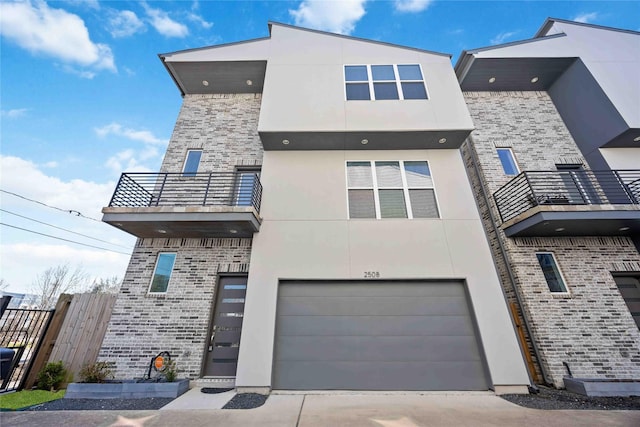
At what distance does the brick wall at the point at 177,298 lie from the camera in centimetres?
484

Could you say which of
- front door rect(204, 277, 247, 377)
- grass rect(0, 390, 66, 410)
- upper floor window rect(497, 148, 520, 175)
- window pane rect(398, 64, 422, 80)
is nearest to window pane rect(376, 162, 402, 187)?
window pane rect(398, 64, 422, 80)

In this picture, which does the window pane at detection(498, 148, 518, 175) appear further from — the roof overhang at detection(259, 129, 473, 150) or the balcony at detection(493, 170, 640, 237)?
the roof overhang at detection(259, 129, 473, 150)

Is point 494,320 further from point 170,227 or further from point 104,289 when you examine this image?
point 104,289

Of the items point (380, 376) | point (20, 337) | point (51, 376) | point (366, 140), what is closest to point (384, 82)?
point (366, 140)

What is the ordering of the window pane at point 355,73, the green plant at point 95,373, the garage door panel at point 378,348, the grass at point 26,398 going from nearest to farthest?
the grass at point 26,398 < the green plant at point 95,373 < the garage door panel at point 378,348 < the window pane at point 355,73

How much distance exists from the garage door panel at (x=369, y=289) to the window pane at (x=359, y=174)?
2.54 metres

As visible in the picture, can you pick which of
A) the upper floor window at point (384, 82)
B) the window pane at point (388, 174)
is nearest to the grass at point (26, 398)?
the window pane at point (388, 174)

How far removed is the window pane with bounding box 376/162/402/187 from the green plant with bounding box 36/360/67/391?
803cm

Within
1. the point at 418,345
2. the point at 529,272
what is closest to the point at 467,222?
the point at 529,272

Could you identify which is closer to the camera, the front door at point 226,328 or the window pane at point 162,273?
the front door at point 226,328

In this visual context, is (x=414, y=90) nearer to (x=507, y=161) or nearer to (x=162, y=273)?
(x=507, y=161)

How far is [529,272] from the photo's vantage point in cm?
541

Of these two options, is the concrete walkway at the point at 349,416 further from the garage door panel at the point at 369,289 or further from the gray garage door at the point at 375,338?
the garage door panel at the point at 369,289

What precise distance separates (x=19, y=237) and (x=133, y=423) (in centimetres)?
1544
